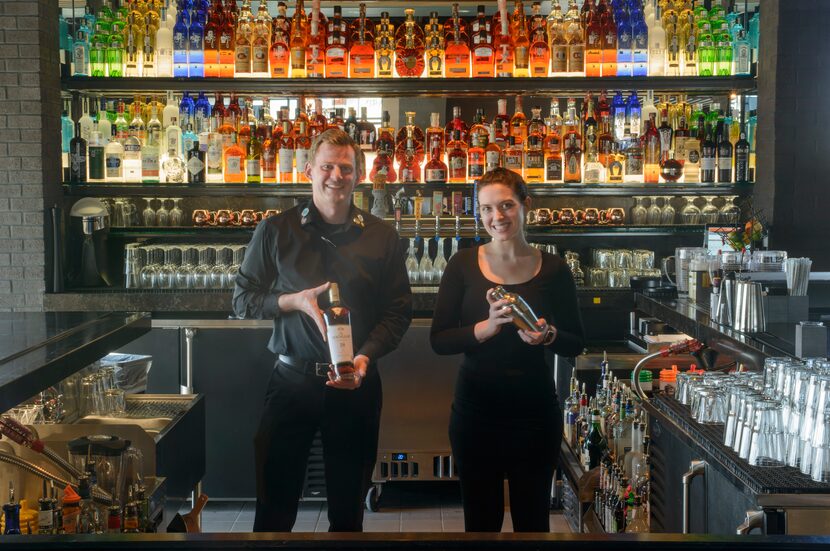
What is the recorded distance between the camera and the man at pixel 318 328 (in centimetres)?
294

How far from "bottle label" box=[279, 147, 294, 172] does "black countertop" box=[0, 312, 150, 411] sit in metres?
2.40

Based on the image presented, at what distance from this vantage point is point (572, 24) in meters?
5.42

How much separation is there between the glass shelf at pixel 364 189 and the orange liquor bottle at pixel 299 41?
645 millimetres

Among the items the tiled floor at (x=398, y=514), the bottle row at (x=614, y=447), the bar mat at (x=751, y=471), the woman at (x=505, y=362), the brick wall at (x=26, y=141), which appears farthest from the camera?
the brick wall at (x=26, y=141)

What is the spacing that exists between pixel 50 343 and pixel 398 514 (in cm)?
260

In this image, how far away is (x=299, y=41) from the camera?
17.8 feet

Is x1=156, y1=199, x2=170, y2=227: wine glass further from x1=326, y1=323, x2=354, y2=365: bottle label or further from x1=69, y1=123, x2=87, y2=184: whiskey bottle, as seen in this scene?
x1=326, y1=323, x2=354, y2=365: bottle label

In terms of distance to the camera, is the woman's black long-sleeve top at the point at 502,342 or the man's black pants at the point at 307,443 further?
the man's black pants at the point at 307,443

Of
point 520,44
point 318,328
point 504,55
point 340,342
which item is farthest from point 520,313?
point 520,44

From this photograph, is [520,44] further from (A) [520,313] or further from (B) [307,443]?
(B) [307,443]

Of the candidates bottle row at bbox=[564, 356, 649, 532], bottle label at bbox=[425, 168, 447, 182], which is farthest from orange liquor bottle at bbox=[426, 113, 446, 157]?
bottle row at bbox=[564, 356, 649, 532]

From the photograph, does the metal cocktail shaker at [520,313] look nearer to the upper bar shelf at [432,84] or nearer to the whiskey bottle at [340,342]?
the whiskey bottle at [340,342]

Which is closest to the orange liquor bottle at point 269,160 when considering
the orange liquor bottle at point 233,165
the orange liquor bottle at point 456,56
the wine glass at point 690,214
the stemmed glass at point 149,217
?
the orange liquor bottle at point 233,165

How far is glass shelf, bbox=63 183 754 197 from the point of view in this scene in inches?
214
